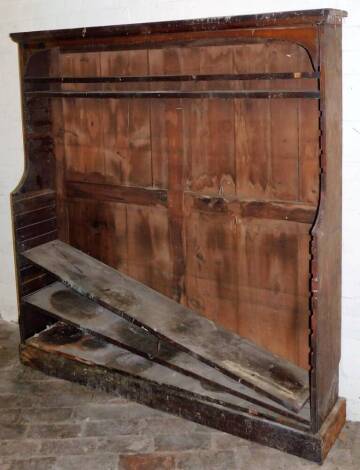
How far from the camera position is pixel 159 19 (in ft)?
10.8

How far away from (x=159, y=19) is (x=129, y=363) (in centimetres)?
175

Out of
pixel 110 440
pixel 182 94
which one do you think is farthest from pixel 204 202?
pixel 110 440

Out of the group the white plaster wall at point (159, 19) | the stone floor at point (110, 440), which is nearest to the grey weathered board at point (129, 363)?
the stone floor at point (110, 440)

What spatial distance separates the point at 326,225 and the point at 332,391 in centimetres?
82

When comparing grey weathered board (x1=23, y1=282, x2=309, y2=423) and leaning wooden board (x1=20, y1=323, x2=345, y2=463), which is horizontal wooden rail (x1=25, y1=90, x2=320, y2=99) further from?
Answer: leaning wooden board (x1=20, y1=323, x2=345, y2=463)

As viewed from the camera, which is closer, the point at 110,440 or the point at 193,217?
the point at 110,440

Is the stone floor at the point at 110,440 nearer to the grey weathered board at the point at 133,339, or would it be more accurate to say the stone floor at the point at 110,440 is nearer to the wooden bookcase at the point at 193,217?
the wooden bookcase at the point at 193,217

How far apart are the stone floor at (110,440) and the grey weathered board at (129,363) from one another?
0.50ft

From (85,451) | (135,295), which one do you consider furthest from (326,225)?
(85,451)

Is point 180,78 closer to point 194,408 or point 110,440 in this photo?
point 194,408

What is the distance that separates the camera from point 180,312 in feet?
11.1

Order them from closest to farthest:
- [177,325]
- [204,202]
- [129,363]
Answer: [177,325] → [204,202] → [129,363]

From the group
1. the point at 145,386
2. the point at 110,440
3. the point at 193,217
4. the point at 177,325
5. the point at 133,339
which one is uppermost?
the point at 193,217

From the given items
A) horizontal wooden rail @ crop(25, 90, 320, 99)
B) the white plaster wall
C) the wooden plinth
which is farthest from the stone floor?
horizontal wooden rail @ crop(25, 90, 320, 99)
